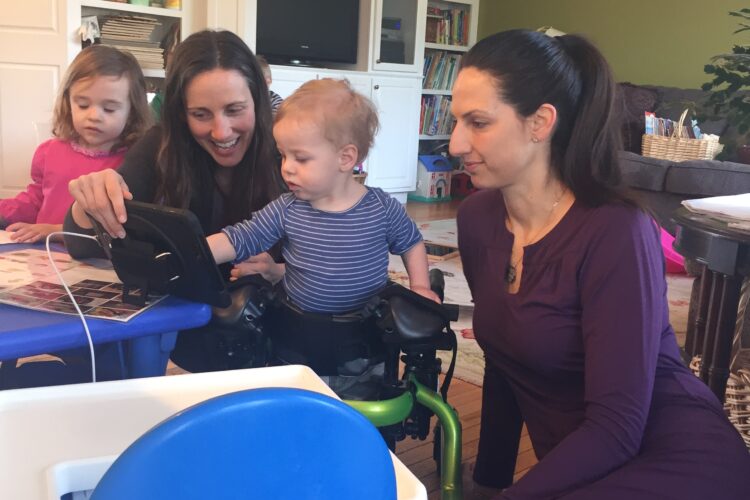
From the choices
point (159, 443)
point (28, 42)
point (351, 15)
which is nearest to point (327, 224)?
point (159, 443)

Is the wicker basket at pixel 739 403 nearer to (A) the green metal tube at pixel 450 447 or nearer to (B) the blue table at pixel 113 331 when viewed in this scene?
(A) the green metal tube at pixel 450 447

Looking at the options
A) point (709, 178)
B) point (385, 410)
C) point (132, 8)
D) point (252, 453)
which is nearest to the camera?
point (252, 453)

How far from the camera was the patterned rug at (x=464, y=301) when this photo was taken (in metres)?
2.52

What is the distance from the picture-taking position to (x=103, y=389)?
0.75 metres

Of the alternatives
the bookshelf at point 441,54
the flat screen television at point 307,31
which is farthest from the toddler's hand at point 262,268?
the bookshelf at point 441,54

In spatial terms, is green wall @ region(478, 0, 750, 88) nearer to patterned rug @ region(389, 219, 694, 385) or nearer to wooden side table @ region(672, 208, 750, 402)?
patterned rug @ region(389, 219, 694, 385)

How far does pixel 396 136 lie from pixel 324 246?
438cm

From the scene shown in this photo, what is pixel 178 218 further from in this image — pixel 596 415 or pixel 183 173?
pixel 596 415

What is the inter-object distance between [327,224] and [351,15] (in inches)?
170

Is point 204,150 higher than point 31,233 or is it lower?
higher

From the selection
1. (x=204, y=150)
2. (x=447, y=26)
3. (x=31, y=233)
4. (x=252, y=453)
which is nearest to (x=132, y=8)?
(x=447, y=26)

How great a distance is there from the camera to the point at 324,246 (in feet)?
4.34

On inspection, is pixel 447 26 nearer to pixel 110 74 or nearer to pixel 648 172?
pixel 648 172

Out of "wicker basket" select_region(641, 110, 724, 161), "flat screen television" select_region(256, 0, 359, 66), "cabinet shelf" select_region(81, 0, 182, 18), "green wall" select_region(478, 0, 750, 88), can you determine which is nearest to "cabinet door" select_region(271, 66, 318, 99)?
"flat screen television" select_region(256, 0, 359, 66)
